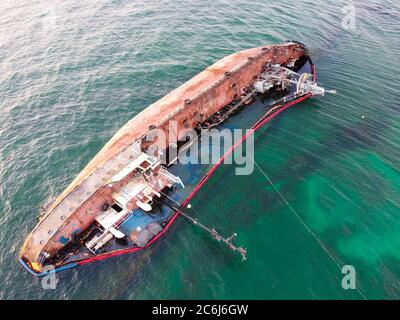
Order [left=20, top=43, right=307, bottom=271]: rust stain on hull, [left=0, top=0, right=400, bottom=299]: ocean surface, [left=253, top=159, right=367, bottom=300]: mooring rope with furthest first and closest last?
[left=253, top=159, right=367, bottom=300]: mooring rope, [left=20, top=43, right=307, bottom=271]: rust stain on hull, [left=0, top=0, right=400, bottom=299]: ocean surface

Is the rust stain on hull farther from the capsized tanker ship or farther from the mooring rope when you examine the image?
the mooring rope

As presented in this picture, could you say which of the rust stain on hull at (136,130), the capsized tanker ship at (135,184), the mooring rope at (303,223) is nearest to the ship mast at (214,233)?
the capsized tanker ship at (135,184)

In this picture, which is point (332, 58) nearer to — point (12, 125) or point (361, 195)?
point (361, 195)

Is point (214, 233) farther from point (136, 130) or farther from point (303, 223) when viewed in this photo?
point (136, 130)

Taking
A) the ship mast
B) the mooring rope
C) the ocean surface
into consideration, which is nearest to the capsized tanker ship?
the ship mast

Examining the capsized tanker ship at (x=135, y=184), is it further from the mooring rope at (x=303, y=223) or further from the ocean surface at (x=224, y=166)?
the mooring rope at (x=303, y=223)

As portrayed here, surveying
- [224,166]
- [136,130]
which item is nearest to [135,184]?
[136,130]

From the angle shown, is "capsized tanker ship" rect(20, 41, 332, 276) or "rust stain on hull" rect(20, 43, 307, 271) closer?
"rust stain on hull" rect(20, 43, 307, 271)
